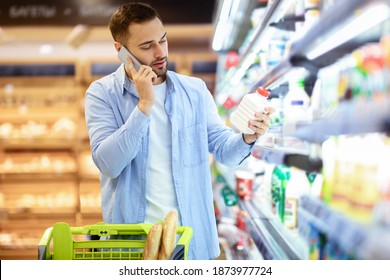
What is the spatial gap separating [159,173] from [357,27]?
3.06ft

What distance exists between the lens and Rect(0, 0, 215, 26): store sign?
8.79ft

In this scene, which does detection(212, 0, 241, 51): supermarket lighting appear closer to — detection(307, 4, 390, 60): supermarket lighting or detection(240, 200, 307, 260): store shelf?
detection(307, 4, 390, 60): supermarket lighting

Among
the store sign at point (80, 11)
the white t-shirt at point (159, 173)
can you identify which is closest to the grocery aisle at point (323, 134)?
the store sign at point (80, 11)

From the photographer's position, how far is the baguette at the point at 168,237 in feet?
6.01

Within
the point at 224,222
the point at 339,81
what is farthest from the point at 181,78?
the point at 224,222

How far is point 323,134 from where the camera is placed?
1705mm

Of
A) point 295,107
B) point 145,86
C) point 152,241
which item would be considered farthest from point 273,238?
point 145,86

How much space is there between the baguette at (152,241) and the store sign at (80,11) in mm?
1215

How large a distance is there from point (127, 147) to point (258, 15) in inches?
71.0

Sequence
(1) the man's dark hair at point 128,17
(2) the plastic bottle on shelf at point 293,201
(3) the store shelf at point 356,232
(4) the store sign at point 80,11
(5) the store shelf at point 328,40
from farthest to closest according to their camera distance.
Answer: (4) the store sign at point 80,11 → (2) the plastic bottle on shelf at point 293,201 → (1) the man's dark hair at point 128,17 → (5) the store shelf at point 328,40 → (3) the store shelf at point 356,232

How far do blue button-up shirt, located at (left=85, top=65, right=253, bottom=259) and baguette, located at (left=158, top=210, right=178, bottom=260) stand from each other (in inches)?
10.7

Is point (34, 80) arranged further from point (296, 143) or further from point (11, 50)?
point (296, 143)

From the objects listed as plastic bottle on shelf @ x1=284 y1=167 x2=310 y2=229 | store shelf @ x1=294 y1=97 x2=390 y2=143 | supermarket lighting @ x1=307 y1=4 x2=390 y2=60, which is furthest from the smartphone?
plastic bottle on shelf @ x1=284 y1=167 x2=310 y2=229

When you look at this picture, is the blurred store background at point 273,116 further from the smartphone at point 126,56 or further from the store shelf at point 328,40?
the smartphone at point 126,56
